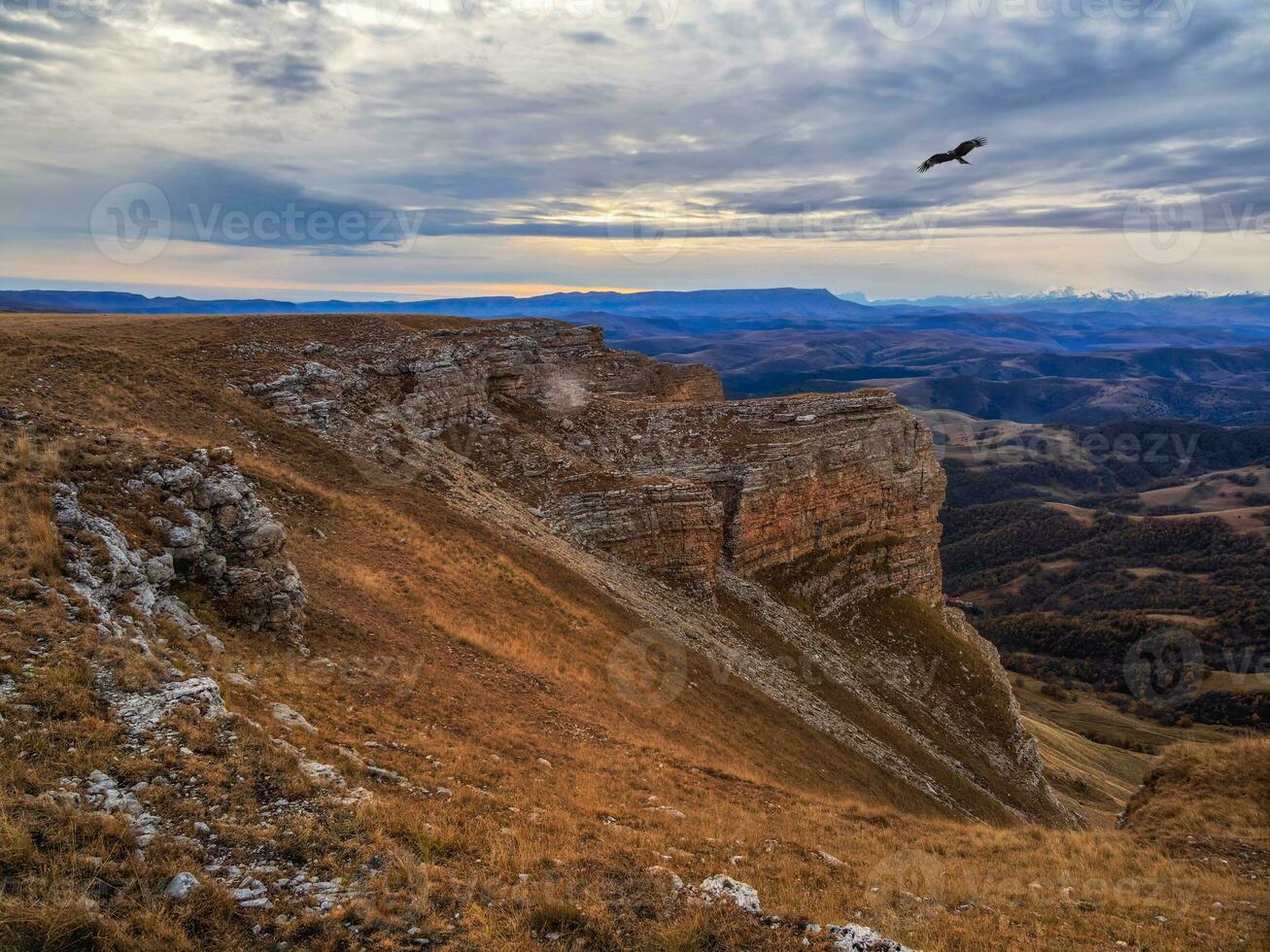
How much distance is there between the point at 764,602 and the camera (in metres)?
41.8

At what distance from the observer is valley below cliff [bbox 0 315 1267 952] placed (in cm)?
789

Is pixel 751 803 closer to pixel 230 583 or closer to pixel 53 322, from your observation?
pixel 230 583

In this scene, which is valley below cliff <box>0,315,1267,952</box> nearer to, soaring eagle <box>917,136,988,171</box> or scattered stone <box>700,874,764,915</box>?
scattered stone <box>700,874,764,915</box>

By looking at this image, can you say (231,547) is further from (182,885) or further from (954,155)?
(954,155)

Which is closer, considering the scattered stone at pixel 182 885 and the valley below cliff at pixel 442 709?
the scattered stone at pixel 182 885

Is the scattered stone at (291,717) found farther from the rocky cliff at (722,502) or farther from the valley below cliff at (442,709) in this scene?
the rocky cliff at (722,502)

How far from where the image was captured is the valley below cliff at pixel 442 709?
7.89 metres

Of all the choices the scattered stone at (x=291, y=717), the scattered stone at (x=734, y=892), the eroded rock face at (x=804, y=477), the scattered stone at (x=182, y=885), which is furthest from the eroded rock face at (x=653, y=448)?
the scattered stone at (x=734, y=892)

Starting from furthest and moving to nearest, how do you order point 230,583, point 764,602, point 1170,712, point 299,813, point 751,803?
point 1170,712
point 764,602
point 751,803
point 230,583
point 299,813

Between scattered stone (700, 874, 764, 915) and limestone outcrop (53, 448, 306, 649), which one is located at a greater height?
limestone outcrop (53, 448, 306, 649)

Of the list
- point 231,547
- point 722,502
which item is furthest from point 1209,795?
point 722,502

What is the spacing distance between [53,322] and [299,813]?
42238 mm

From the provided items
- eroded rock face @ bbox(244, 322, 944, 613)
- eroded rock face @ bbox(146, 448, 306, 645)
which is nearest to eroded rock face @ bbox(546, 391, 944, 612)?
eroded rock face @ bbox(244, 322, 944, 613)

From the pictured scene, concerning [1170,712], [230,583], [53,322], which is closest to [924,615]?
[230,583]
